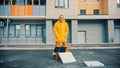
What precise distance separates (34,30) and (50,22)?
3.12 metres

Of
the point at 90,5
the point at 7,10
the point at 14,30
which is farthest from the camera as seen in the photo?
the point at 90,5

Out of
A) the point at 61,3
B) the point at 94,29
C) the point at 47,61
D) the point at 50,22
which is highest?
the point at 61,3

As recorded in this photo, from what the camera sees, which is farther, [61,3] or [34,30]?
[34,30]

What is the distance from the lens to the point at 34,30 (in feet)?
94.9

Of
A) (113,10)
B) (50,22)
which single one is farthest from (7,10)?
(113,10)

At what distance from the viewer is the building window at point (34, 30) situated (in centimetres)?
2873

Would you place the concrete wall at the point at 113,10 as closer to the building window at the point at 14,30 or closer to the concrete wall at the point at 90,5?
the concrete wall at the point at 90,5

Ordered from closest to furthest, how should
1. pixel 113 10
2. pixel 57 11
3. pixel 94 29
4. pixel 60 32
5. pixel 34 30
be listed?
1. pixel 60 32
2. pixel 57 11
3. pixel 113 10
4. pixel 34 30
5. pixel 94 29

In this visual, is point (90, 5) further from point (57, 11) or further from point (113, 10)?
point (57, 11)

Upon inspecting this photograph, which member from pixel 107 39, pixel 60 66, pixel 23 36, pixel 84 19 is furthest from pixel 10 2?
pixel 60 66

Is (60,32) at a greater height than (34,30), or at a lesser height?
lesser

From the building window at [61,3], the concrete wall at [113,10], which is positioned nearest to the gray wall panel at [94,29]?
the concrete wall at [113,10]

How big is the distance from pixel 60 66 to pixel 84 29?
75.8 feet

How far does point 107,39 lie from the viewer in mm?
28578
